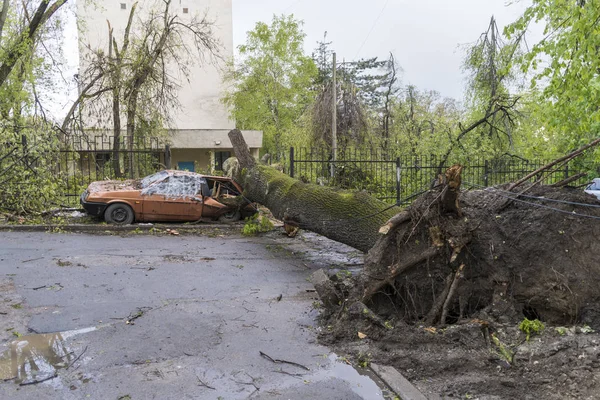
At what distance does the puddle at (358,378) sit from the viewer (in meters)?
4.16

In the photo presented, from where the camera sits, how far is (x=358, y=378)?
446 centimetres

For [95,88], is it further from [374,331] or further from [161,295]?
[374,331]

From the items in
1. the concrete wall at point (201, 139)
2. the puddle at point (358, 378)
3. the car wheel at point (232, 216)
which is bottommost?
the puddle at point (358, 378)

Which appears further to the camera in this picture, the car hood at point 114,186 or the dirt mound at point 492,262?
the car hood at point 114,186

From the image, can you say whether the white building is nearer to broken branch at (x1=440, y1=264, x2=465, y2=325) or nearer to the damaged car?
the damaged car

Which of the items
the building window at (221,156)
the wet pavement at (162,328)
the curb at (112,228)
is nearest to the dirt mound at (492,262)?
the wet pavement at (162,328)

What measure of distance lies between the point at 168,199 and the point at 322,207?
5.71 m

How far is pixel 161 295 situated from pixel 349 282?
2554mm

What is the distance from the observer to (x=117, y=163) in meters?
18.8

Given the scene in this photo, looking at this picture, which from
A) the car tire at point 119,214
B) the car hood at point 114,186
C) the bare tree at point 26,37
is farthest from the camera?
the bare tree at point 26,37

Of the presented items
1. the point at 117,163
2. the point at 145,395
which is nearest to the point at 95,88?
the point at 117,163

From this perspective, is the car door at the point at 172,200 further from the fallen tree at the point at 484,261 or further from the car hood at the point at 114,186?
the fallen tree at the point at 484,261

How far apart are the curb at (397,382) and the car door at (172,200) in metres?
10.2

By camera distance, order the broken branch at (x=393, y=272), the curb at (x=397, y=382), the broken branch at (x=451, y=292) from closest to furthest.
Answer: the curb at (x=397, y=382), the broken branch at (x=451, y=292), the broken branch at (x=393, y=272)
